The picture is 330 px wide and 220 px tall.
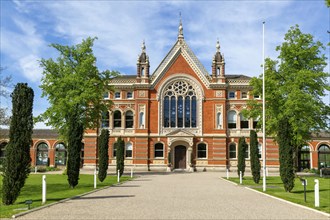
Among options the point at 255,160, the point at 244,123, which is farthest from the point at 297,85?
the point at 244,123

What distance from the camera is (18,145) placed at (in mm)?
17062

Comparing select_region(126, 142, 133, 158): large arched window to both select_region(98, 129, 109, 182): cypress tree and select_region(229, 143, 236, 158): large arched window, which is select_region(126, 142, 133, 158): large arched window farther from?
select_region(98, 129, 109, 182): cypress tree

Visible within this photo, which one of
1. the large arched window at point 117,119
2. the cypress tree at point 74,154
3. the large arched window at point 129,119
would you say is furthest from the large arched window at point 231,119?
the cypress tree at point 74,154

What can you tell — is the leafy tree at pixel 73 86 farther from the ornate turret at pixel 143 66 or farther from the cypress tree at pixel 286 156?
the cypress tree at pixel 286 156

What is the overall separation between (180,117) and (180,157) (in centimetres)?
555

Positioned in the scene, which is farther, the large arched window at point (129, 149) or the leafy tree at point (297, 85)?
the large arched window at point (129, 149)

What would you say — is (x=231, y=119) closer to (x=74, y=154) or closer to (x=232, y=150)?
(x=232, y=150)

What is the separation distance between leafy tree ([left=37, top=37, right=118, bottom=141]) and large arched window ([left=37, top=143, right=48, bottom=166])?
20973mm

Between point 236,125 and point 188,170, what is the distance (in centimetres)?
933

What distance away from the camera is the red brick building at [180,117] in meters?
50.8

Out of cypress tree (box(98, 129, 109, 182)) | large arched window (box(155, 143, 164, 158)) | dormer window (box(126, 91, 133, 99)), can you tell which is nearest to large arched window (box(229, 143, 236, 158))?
large arched window (box(155, 143, 164, 158))

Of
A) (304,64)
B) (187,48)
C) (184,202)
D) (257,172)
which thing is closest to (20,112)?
(184,202)

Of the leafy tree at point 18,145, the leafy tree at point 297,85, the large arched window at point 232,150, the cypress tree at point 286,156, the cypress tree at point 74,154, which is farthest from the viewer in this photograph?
the large arched window at point 232,150

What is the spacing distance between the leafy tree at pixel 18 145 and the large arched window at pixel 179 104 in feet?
114
